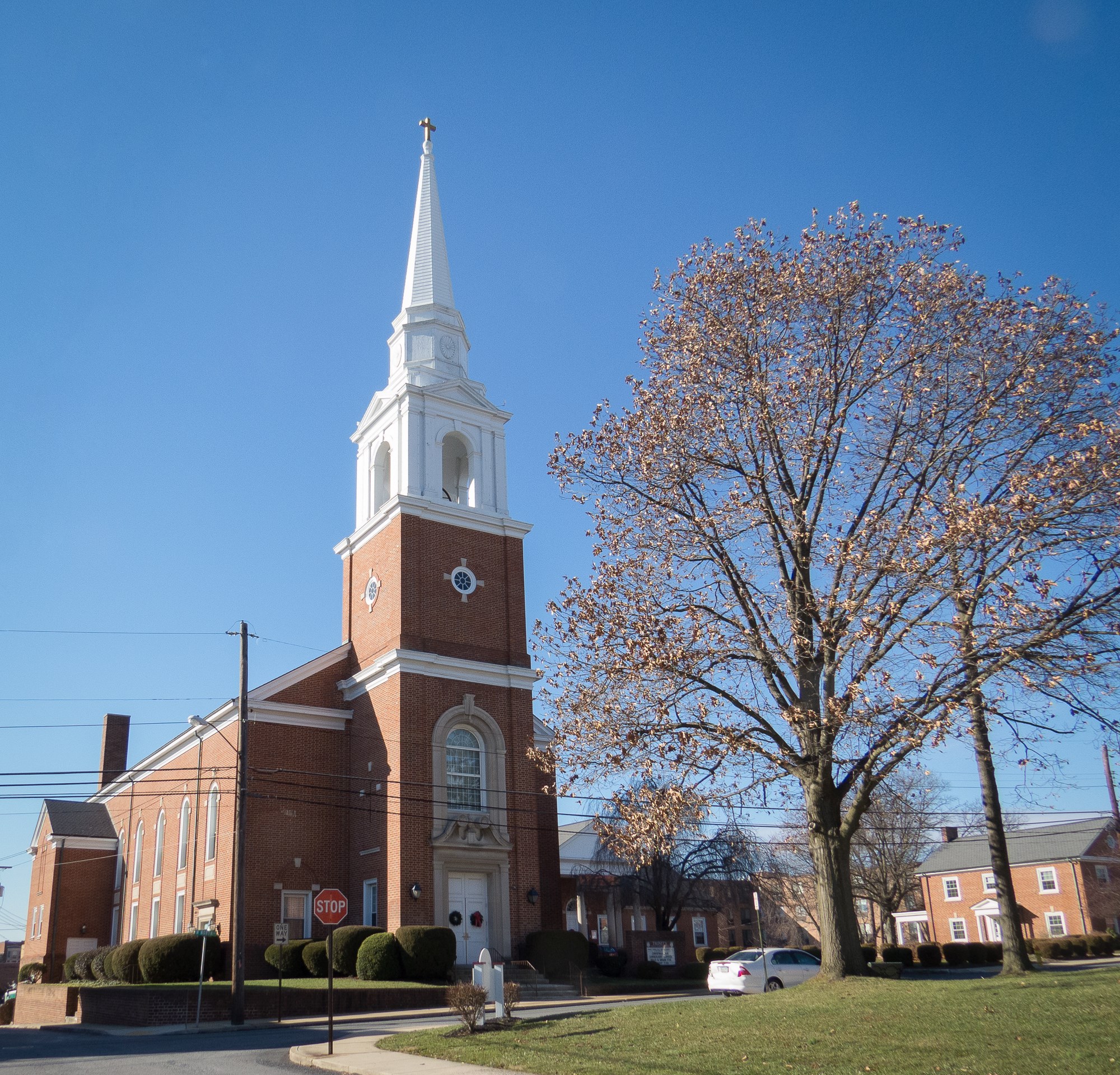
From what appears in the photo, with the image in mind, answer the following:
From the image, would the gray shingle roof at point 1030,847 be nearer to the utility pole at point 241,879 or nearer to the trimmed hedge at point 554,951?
the trimmed hedge at point 554,951

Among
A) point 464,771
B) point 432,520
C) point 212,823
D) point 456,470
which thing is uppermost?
point 456,470

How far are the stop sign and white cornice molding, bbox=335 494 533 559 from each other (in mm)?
16713

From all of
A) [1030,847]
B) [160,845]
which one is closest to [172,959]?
[160,845]

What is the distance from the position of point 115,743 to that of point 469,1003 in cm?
4724

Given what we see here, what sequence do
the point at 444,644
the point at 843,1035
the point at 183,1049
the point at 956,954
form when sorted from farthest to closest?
the point at 956,954
the point at 444,644
the point at 183,1049
the point at 843,1035

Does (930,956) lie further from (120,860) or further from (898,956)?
(120,860)

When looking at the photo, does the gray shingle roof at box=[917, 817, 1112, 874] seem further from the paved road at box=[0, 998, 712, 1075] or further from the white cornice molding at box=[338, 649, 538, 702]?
the paved road at box=[0, 998, 712, 1075]

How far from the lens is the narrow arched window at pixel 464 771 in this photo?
31828mm

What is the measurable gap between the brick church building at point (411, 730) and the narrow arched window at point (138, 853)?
4341mm

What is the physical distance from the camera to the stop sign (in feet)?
58.5

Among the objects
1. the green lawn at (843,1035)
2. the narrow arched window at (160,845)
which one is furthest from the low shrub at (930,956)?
the narrow arched window at (160,845)

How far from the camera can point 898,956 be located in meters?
45.5

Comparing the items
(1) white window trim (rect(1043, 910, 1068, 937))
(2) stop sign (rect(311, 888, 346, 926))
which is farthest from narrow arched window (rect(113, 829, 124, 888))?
(1) white window trim (rect(1043, 910, 1068, 937))

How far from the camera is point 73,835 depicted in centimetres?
4766
